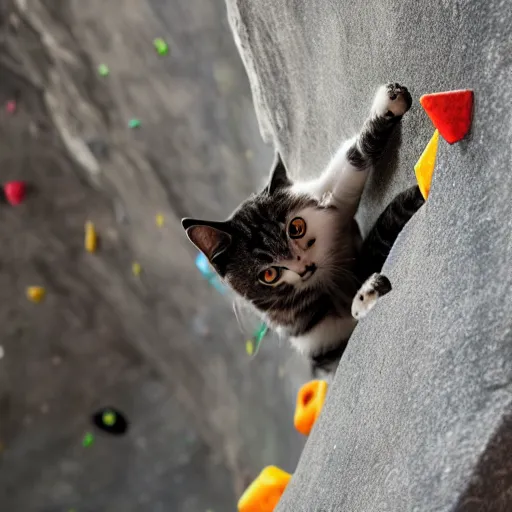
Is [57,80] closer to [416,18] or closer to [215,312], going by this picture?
[215,312]

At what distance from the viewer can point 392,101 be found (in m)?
0.98

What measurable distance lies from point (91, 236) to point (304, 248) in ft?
7.18

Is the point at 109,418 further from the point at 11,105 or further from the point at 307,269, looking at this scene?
the point at 307,269

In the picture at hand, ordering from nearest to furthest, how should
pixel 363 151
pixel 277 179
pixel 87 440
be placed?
1. pixel 363 151
2. pixel 277 179
3. pixel 87 440

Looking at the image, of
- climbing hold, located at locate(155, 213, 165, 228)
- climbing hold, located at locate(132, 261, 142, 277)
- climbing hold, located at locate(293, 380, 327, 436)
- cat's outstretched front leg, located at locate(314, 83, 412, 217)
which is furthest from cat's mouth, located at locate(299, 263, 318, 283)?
climbing hold, located at locate(132, 261, 142, 277)

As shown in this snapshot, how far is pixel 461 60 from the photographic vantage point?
70cm

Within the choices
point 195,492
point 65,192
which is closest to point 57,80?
point 65,192

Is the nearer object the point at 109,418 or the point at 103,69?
the point at 103,69

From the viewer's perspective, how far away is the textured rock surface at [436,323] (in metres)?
0.56

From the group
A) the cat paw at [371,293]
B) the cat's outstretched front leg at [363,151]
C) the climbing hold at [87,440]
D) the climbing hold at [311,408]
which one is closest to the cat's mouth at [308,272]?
the cat's outstretched front leg at [363,151]

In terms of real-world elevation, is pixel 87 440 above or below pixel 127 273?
below

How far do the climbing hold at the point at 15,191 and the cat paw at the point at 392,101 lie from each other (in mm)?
2528

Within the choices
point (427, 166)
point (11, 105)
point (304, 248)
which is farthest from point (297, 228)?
point (11, 105)

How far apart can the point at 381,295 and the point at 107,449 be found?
2.74 m
